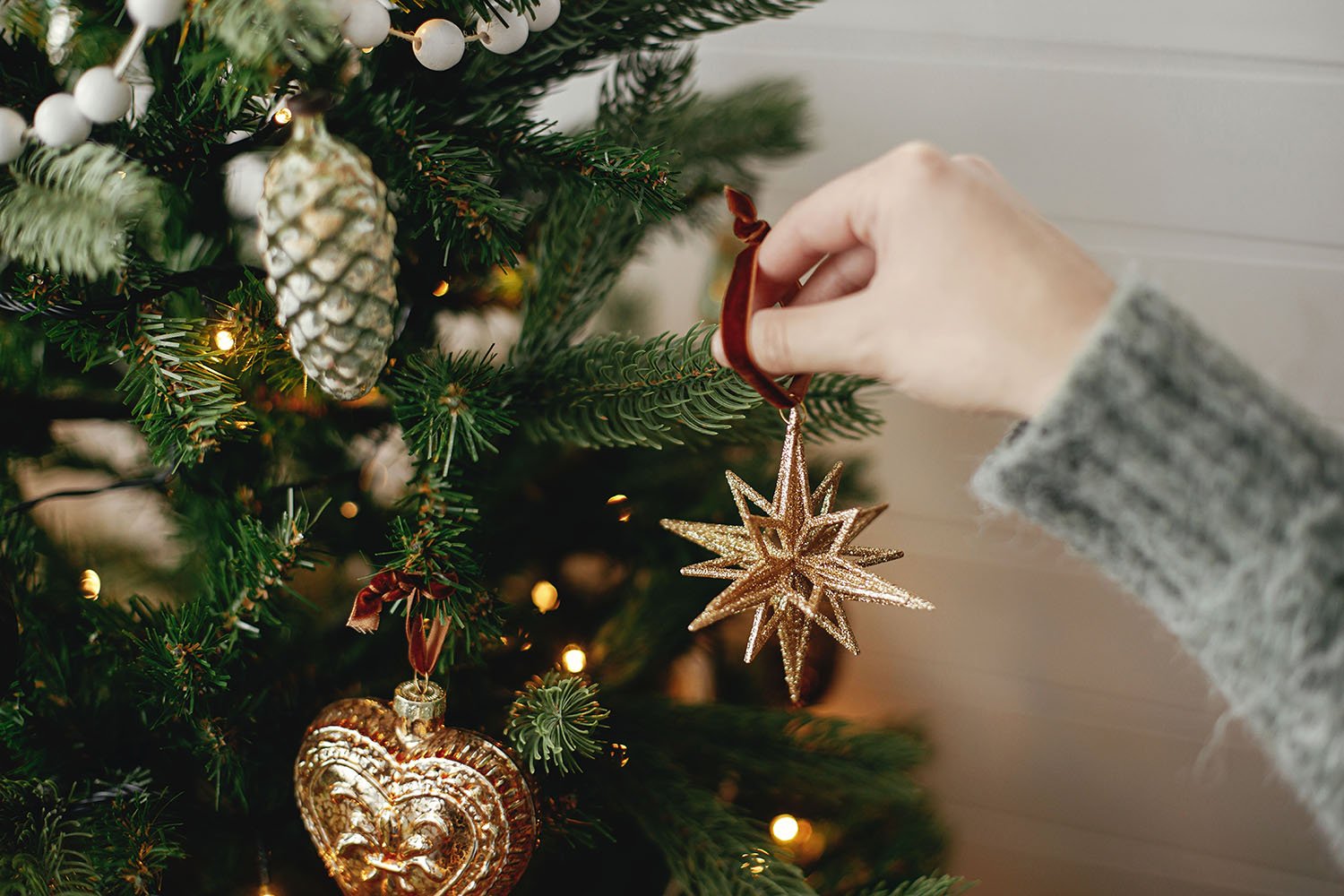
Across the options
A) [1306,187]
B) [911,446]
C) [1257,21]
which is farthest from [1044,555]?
[1257,21]

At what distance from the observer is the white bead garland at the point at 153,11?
0.35 meters

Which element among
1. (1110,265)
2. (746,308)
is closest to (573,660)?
(746,308)

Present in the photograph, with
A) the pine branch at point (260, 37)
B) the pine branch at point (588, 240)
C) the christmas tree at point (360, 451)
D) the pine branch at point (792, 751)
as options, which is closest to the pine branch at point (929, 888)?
the christmas tree at point (360, 451)

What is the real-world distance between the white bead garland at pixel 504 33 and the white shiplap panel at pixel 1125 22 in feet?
1.46

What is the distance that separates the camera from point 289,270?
1.24 ft

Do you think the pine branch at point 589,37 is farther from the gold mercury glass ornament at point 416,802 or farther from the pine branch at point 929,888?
the pine branch at point 929,888

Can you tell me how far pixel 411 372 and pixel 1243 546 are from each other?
41 centimetres

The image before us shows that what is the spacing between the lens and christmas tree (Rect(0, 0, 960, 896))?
390 millimetres

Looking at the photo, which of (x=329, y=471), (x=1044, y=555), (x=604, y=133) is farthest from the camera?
(x=1044, y=555)

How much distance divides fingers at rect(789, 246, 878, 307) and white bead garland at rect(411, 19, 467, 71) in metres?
0.22

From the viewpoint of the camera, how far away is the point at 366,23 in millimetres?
379

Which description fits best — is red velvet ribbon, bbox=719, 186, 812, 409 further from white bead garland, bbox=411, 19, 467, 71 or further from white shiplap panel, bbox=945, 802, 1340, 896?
white shiplap panel, bbox=945, 802, 1340, 896

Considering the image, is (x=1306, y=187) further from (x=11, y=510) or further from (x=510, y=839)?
(x=11, y=510)

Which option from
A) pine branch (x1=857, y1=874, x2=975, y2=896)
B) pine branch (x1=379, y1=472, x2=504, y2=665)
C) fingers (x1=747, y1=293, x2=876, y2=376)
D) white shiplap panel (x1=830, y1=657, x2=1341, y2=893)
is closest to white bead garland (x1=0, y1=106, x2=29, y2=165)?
pine branch (x1=379, y1=472, x2=504, y2=665)
